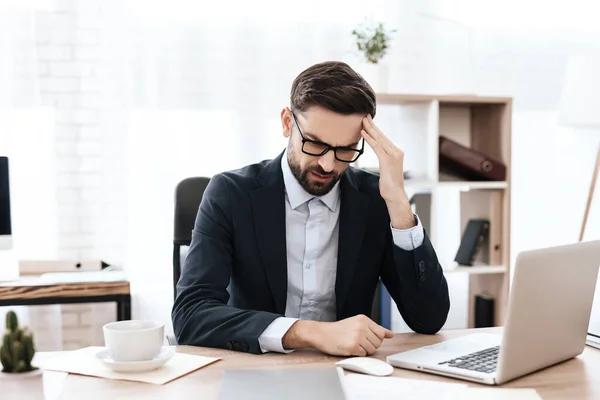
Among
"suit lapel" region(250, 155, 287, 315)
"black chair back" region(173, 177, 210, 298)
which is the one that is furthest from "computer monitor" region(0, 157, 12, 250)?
"suit lapel" region(250, 155, 287, 315)

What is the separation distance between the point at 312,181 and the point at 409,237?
0.84 feet

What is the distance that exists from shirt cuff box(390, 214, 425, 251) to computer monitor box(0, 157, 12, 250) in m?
1.57

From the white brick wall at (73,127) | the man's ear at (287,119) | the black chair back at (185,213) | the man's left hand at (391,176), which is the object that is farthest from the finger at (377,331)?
the white brick wall at (73,127)

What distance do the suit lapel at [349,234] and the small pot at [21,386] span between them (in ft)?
2.60

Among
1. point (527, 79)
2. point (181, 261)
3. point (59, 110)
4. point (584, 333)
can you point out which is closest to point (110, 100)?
point (59, 110)

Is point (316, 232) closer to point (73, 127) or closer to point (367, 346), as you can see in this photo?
point (367, 346)

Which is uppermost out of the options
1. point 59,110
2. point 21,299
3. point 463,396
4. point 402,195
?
point 59,110

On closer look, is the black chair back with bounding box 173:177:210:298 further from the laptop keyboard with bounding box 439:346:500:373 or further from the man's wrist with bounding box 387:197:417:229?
the laptop keyboard with bounding box 439:346:500:373

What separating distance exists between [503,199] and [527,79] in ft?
2.24

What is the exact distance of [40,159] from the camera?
9.68 feet

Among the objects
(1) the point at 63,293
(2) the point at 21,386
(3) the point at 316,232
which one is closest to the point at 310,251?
(3) the point at 316,232

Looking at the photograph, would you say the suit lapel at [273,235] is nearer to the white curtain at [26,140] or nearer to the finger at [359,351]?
the finger at [359,351]

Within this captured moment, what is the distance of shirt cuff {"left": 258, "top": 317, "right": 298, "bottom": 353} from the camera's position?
1.38 metres

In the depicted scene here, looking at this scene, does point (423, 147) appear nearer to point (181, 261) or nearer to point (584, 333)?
point (181, 261)
